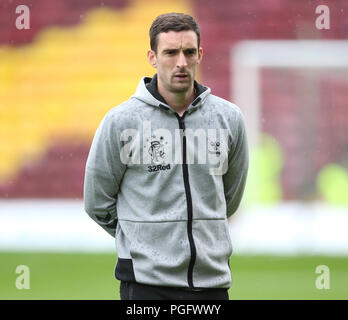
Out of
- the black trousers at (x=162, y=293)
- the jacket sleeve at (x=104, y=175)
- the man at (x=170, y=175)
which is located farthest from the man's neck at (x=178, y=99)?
the black trousers at (x=162, y=293)

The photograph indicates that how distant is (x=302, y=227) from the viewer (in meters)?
6.71

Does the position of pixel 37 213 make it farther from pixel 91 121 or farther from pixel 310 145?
pixel 310 145

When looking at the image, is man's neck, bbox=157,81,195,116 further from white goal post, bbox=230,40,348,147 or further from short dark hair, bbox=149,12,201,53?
white goal post, bbox=230,40,348,147

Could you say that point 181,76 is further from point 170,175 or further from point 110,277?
point 110,277

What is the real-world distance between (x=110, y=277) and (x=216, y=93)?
2.09 metres

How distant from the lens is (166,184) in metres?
2.58

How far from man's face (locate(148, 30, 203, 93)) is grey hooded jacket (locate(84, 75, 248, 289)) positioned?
79 mm

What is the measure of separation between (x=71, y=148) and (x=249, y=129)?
174 centimetres

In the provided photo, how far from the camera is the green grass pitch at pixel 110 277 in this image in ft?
18.0

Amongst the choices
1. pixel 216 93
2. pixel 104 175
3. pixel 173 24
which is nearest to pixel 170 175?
pixel 104 175

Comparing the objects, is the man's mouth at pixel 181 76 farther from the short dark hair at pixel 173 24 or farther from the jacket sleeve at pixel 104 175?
the jacket sleeve at pixel 104 175

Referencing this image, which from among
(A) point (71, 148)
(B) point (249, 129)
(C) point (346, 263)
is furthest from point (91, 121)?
(C) point (346, 263)

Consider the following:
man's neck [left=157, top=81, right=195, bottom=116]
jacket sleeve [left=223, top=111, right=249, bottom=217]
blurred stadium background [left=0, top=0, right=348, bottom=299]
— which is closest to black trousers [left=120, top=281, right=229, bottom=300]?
jacket sleeve [left=223, top=111, right=249, bottom=217]

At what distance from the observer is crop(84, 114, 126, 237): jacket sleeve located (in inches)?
105
